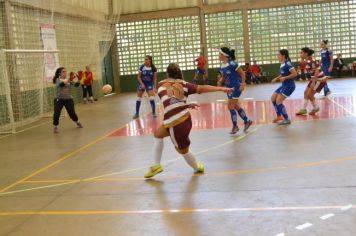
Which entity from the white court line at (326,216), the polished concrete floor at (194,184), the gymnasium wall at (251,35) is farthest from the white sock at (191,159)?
the gymnasium wall at (251,35)

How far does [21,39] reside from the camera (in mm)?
15477

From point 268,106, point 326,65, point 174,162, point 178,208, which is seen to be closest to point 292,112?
point 268,106

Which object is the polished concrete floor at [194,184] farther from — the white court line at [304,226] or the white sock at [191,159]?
the white sock at [191,159]

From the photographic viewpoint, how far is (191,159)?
250 inches

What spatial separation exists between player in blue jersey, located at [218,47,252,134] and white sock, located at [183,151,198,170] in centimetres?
316

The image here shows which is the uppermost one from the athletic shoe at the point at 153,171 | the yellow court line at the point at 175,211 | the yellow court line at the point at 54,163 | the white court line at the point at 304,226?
the athletic shoe at the point at 153,171

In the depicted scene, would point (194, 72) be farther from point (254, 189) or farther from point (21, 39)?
point (254, 189)

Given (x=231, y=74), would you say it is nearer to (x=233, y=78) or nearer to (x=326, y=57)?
(x=233, y=78)

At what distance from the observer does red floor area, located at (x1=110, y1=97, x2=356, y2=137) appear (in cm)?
1082

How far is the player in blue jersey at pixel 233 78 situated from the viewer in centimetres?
932

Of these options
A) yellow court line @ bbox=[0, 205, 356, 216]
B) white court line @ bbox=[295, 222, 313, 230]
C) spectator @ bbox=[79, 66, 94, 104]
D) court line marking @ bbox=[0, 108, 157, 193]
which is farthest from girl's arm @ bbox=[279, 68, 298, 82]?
spectator @ bbox=[79, 66, 94, 104]

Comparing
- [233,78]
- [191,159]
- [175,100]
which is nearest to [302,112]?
[233,78]

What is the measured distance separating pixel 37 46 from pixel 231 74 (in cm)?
929

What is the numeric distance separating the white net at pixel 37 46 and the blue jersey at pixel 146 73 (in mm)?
3332
